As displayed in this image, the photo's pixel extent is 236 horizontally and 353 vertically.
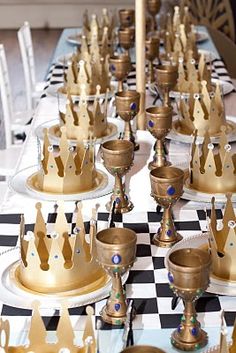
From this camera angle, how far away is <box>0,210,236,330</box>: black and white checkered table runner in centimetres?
145

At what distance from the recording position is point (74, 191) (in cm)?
200

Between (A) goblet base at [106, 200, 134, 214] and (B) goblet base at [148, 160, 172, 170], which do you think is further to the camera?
(B) goblet base at [148, 160, 172, 170]

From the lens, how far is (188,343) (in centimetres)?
134

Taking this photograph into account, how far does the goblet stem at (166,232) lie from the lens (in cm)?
176

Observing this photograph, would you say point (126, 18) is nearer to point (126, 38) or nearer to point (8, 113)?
point (126, 38)

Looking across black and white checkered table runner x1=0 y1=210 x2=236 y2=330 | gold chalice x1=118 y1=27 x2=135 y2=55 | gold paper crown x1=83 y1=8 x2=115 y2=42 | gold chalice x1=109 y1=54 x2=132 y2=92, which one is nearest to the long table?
black and white checkered table runner x1=0 y1=210 x2=236 y2=330

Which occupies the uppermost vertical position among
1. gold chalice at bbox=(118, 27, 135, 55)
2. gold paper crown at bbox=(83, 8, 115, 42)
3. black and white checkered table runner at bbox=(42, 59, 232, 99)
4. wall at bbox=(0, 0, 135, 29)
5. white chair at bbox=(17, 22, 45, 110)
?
gold chalice at bbox=(118, 27, 135, 55)

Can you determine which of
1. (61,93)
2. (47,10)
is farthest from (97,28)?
(47,10)

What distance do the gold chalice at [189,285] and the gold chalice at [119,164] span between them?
21.2 inches

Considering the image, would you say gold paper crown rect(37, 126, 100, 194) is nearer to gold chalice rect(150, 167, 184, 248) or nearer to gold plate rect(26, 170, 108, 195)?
gold plate rect(26, 170, 108, 195)

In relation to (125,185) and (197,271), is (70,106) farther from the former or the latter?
(197,271)

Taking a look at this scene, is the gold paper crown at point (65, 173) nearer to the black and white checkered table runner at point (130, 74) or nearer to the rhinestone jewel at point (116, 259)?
the rhinestone jewel at point (116, 259)

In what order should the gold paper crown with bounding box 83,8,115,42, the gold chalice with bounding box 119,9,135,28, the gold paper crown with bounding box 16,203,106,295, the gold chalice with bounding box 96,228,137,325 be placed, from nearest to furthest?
the gold chalice with bounding box 96,228,137,325 → the gold paper crown with bounding box 16,203,106,295 → the gold paper crown with bounding box 83,8,115,42 → the gold chalice with bounding box 119,9,135,28

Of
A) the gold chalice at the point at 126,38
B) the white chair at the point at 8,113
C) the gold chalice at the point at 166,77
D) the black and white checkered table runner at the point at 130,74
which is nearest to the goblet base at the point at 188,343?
the gold chalice at the point at 166,77
